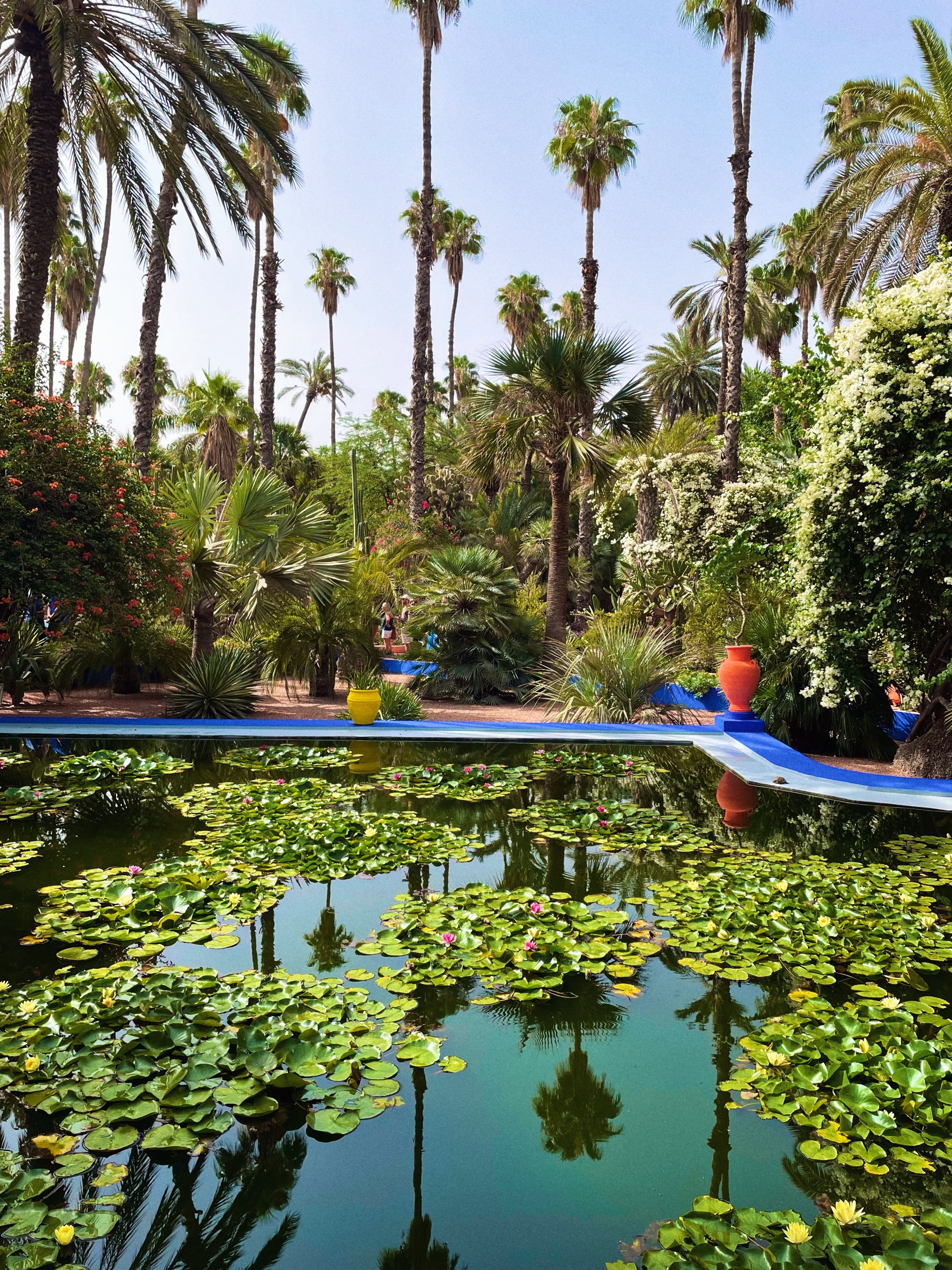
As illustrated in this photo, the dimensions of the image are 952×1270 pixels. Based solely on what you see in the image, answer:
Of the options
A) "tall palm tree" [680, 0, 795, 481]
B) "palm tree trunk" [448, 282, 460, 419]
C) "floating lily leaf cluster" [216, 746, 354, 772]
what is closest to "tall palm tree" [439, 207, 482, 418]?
"palm tree trunk" [448, 282, 460, 419]

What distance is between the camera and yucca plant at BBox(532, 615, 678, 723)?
1083 cm

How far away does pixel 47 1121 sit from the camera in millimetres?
2623

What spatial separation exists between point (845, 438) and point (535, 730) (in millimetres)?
4451

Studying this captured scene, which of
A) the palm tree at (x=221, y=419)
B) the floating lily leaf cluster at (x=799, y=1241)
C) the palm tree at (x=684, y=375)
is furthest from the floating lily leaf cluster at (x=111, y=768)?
the palm tree at (x=684, y=375)

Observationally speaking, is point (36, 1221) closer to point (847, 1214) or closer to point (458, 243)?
point (847, 1214)

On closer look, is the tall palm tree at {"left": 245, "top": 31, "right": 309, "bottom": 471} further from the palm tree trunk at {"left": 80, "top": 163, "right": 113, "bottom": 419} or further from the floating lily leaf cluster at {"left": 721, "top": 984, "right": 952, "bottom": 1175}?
the floating lily leaf cluster at {"left": 721, "top": 984, "right": 952, "bottom": 1175}

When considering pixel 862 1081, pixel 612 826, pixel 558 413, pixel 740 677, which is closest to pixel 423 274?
pixel 558 413

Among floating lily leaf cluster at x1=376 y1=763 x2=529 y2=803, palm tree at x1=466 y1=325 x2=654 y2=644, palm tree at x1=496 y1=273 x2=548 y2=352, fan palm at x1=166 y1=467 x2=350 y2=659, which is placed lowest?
floating lily leaf cluster at x1=376 y1=763 x2=529 y2=803

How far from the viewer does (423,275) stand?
1936 centimetres

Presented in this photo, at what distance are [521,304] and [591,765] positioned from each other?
31.9 metres

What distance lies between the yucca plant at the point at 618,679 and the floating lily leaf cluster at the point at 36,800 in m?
6.11

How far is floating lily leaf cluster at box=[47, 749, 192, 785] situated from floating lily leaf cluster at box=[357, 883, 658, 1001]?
146 inches

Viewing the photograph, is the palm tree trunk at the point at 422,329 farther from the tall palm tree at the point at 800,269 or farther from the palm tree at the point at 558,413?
the tall palm tree at the point at 800,269

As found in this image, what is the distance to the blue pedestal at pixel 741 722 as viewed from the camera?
→ 9.62 m
